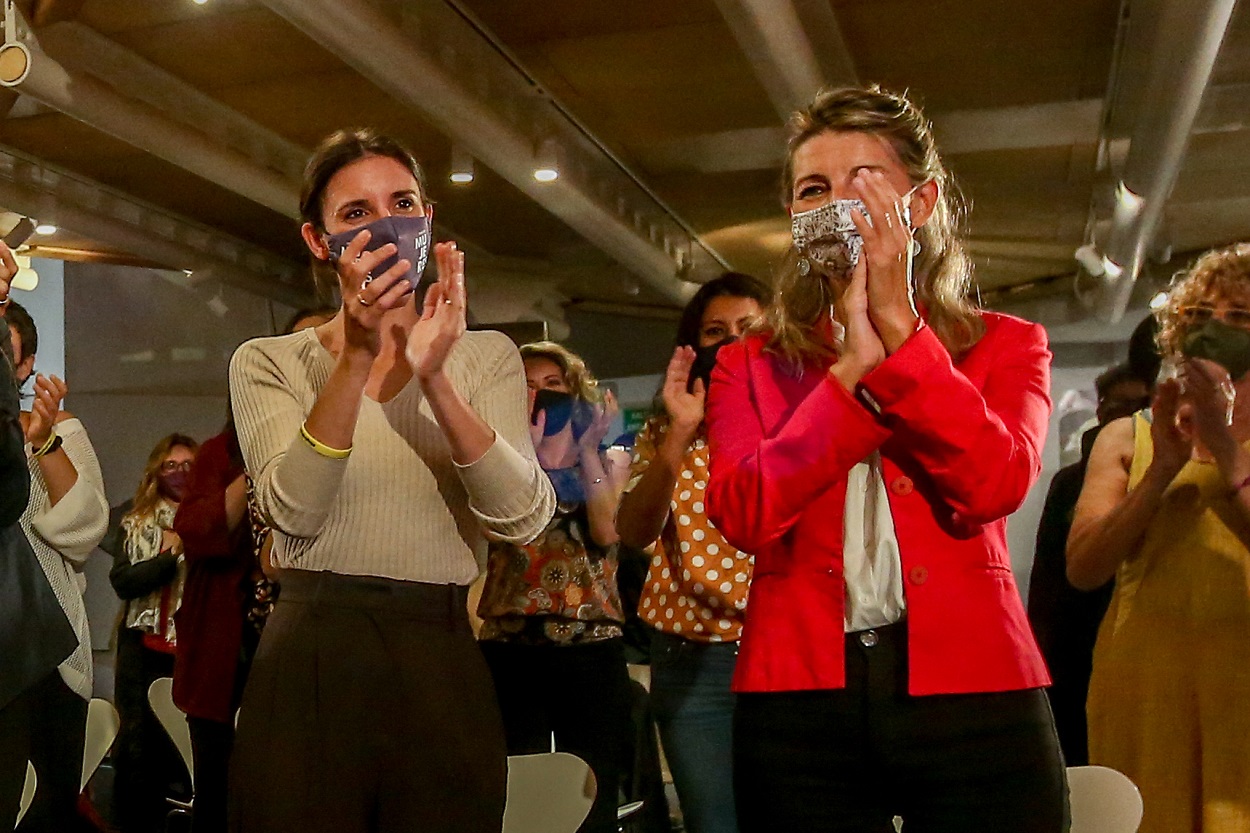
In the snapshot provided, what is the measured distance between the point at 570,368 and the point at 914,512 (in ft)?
6.48

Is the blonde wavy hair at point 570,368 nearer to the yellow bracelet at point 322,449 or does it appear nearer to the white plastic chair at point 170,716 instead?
the white plastic chair at point 170,716

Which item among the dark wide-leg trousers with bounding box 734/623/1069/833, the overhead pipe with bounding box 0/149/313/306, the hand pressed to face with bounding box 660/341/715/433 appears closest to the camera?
the dark wide-leg trousers with bounding box 734/623/1069/833

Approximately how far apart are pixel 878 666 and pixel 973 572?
14 cm

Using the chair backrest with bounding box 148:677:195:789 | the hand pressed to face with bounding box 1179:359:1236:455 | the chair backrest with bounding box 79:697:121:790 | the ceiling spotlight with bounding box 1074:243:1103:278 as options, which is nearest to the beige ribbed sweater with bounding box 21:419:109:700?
the chair backrest with bounding box 79:697:121:790

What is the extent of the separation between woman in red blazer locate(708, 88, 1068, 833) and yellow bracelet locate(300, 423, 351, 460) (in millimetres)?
443

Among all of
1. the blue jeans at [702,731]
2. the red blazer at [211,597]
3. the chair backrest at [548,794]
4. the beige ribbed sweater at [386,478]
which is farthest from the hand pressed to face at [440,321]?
the red blazer at [211,597]

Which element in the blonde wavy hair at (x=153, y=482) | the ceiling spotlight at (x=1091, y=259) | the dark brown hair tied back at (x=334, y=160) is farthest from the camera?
the ceiling spotlight at (x=1091, y=259)

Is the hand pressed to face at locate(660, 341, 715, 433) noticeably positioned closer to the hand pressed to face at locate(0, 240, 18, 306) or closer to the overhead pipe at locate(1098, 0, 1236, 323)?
the hand pressed to face at locate(0, 240, 18, 306)

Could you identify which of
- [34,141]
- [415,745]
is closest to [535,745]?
[415,745]

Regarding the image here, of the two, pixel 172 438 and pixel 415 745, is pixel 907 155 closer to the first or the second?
pixel 415 745

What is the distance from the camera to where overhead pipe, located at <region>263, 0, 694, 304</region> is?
3.53 metres

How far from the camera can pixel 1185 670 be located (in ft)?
6.36

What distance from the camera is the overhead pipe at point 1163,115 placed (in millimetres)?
3408

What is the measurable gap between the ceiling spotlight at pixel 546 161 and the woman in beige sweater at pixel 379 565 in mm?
3436
